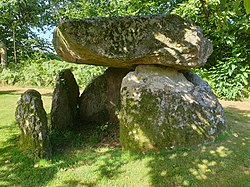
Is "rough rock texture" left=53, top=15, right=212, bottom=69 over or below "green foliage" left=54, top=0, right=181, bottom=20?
below

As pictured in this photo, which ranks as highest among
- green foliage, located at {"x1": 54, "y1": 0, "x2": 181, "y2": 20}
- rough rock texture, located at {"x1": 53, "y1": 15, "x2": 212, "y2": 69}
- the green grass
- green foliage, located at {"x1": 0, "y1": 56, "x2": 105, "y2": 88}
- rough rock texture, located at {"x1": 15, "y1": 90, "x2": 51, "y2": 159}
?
green foliage, located at {"x1": 54, "y1": 0, "x2": 181, "y2": 20}

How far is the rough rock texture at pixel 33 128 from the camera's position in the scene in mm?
3854

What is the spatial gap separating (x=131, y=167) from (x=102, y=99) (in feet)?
9.01

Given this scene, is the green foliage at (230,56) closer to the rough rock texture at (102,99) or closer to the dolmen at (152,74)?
the rough rock texture at (102,99)

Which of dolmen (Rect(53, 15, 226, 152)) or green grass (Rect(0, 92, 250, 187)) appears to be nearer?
green grass (Rect(0, 92, 250, 187))

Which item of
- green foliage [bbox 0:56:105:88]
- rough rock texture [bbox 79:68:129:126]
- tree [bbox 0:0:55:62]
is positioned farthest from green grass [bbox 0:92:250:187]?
tree [bbox 0:0:55:62]

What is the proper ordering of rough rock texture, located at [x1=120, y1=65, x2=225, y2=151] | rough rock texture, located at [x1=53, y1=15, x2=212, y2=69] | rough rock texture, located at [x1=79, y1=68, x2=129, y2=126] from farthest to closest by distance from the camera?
rough rock texture, located at [x1=79, y1=68, x2=129, y2=126], rough rock texture, located at [x1=53, y1=15, x2=212, y2=69], rough rock texture, located at [x1=120, y1=65, x2=225, y2=151]

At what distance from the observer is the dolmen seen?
4129mm

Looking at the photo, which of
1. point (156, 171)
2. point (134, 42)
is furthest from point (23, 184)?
point (134, 42)

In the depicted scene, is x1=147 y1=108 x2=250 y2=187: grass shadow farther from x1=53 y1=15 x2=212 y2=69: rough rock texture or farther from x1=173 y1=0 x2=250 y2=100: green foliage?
x1=173 y1=0 x2=250 y2=100: green foliage

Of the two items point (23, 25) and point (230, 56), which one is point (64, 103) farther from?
point (23, 25)

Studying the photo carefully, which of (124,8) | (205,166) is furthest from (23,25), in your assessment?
(205,166)

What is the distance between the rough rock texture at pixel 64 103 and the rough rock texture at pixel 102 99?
258 millimetres

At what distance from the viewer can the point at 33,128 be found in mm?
3854
